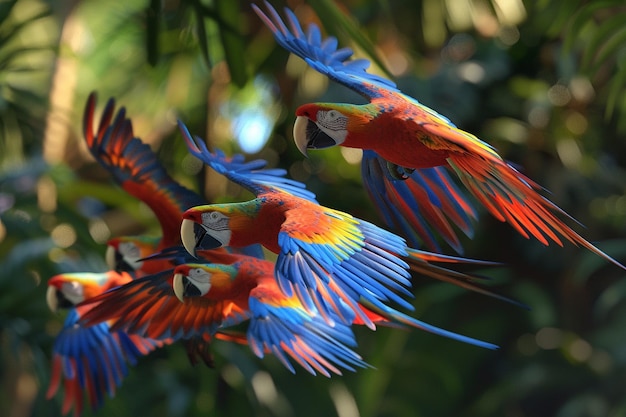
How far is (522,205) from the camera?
43cm

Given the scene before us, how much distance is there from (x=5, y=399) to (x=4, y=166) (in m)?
0.45

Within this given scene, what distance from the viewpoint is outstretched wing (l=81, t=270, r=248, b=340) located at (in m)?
0.49

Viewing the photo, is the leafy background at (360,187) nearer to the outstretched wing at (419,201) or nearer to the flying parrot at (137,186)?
the flying parrot at (137,186)

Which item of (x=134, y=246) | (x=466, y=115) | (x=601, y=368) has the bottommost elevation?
(x=601, y=368)

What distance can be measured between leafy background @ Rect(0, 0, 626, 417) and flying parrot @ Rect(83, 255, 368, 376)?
0.69m

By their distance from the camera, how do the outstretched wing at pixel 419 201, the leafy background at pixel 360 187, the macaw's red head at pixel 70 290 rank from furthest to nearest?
the leafy background at pixel 360 187 < the macaw's red head at pixel 70 290 < the outstretched wing at pixel 419 201

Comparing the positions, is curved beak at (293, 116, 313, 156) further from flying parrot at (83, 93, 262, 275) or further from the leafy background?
the leafy background

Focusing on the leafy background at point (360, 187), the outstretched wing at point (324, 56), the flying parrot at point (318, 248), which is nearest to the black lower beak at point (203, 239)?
the flying parrot at point (318, 248)

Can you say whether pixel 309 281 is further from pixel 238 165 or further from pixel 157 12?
pixel 157 12

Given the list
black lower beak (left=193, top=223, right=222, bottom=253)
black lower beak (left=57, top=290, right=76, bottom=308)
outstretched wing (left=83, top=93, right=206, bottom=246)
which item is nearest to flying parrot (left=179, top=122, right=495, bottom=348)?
black lower beak (left=193, top=223, right=222, bottom=253)

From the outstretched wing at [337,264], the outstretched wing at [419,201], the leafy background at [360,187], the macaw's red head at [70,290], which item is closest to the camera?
the outstretched wing at [337,264]

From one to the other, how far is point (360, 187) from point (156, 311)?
47.1 inches

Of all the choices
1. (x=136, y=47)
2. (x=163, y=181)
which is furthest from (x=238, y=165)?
(x=136, y=47)

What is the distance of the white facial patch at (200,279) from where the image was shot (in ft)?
1.56
